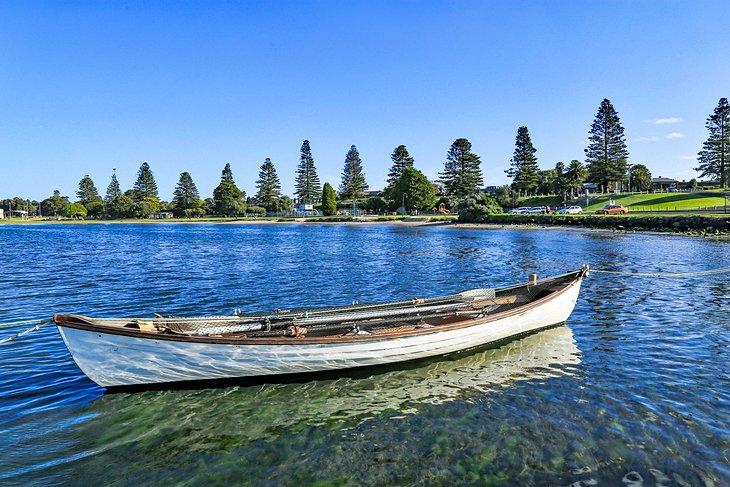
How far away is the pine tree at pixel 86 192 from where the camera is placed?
176500 mm

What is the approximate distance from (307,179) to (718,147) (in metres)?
110

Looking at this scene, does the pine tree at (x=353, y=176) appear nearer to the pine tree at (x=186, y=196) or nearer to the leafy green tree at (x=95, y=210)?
the pine tree at (x=186, y=196)

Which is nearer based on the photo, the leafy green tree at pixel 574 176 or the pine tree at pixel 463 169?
the leafy green tree at pixel 574 176

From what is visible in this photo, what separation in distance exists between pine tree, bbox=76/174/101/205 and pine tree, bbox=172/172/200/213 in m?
45.0

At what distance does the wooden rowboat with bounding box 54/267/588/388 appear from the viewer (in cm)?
873

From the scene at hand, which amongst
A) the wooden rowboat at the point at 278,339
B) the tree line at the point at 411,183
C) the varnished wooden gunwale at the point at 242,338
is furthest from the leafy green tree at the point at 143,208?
the varnished wooden gunwale at the point at 242,338

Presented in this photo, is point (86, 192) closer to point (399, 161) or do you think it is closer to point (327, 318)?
point (399, 161)

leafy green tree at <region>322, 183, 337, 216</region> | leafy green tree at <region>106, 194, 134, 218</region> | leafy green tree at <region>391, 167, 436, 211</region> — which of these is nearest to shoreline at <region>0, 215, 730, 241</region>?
leafy green tree at <region>322, 183, 337, 216</region>

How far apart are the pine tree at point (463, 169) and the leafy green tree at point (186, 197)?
90367mm

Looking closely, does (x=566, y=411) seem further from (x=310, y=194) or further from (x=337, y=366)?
(x=310, y=194)

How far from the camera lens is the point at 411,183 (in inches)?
4798

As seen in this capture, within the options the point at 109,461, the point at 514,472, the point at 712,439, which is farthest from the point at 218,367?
the point at 712,439

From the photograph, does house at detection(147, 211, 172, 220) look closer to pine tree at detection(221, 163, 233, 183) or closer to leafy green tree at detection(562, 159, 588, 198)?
pine tree at detection(221, 163, 233, 183)

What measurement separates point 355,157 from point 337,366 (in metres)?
136
